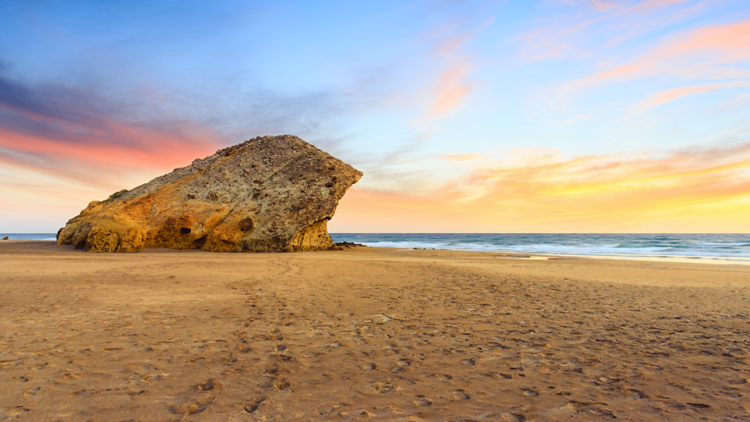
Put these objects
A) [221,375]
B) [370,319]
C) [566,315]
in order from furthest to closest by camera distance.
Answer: [566,315], [370,319], [221,375]

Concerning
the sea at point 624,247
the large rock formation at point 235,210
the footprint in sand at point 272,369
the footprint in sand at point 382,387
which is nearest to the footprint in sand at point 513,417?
the footprint in sand at point 382,387

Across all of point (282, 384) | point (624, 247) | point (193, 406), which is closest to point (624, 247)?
point (624, 247)

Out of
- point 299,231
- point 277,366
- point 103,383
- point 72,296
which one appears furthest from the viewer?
point 299,231

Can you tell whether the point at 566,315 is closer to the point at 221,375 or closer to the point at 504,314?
the point at 504,314

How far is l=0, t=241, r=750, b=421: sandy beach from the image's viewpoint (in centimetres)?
306

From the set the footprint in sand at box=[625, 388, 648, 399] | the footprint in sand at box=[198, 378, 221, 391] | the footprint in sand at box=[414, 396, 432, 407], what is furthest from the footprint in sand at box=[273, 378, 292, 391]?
the footprint in sand at box=[625, 388, 648, 399]

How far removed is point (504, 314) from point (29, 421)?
6.16 m

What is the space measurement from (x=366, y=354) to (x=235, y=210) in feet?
70.3

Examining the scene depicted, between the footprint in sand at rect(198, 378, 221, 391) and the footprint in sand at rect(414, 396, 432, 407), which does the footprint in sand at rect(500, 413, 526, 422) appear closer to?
Answer: the footprint in sand at rect(414, 396, 432, 407)

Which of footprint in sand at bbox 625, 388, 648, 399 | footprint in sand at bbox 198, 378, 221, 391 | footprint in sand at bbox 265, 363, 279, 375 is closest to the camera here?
footprint in sand at bbox 625, 388, 648, 399

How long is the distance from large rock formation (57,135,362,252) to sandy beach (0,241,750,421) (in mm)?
13404

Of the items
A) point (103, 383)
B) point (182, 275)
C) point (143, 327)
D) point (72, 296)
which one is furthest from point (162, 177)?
point (103, 383)

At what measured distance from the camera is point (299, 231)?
22.8 m

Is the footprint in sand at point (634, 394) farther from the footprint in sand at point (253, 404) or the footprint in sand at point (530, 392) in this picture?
the footprint in sand at point (253, 404)
